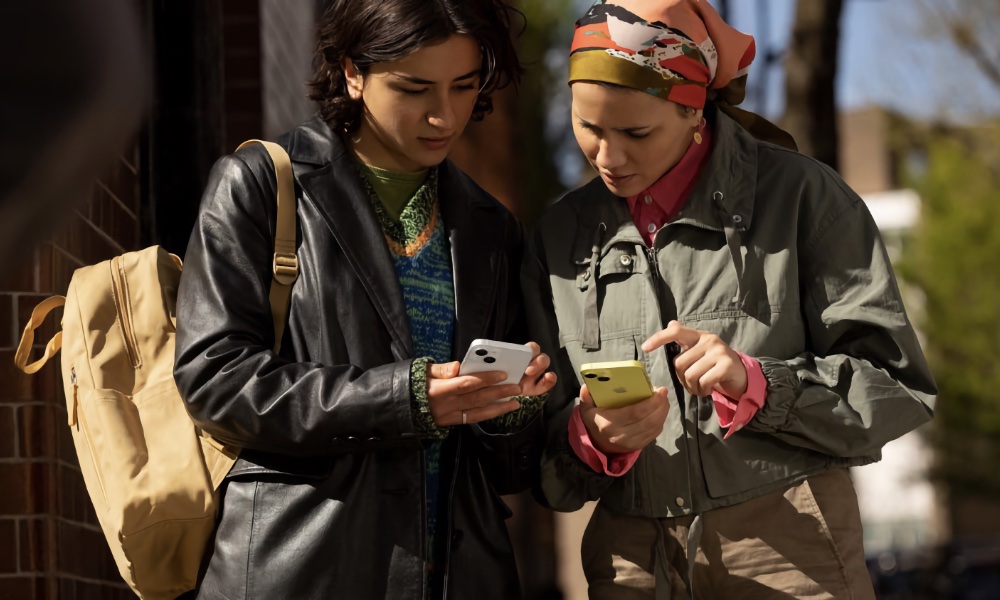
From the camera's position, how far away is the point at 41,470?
127 inches

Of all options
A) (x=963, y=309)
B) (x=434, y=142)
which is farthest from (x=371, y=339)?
(x=963, y=309)

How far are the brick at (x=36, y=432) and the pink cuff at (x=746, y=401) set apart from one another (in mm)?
1653

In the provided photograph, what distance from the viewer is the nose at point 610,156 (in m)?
2.97

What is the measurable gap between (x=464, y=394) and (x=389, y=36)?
34.1 inches

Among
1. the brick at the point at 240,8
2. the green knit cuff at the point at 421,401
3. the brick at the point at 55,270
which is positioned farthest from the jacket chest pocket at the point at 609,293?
the brick at the point at 240,8

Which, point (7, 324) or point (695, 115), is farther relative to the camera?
point (7, 324)

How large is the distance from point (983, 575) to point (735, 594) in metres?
25.2

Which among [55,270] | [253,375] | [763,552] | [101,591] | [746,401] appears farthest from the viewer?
[101,591]

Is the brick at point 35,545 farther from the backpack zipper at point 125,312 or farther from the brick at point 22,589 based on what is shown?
the backpack zipper at point 125,312

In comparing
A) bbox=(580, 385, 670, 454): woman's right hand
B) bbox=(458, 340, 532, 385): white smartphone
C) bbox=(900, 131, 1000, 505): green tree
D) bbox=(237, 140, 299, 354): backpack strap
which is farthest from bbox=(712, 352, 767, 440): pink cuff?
bbox=(900, 131, 1000, 505): green tree

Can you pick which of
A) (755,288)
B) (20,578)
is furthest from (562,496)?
(20,578)

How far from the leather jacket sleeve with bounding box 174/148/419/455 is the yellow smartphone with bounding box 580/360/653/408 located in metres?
0.38

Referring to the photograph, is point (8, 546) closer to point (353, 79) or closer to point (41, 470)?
point (41, 470)

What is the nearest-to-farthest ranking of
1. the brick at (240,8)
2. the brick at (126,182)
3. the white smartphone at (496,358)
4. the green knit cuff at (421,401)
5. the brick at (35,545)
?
the white smartphone at (496,358), the green knit cuff at (421,401), the brick at (35,545), the brick at (126,182), the brick at (240,8)
